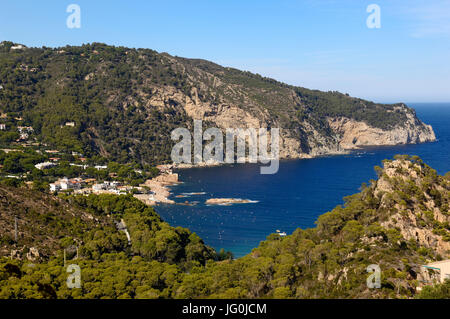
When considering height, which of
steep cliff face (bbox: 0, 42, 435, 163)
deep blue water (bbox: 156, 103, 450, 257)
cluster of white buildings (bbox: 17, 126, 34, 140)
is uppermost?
steep cliff face (bbox: 0, 42, 435, 163)

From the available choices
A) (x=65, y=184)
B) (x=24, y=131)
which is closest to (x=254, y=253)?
(x=65, y=184)

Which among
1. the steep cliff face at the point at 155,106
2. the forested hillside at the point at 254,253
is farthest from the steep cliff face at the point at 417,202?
the steep cliff face at the point at 155,106

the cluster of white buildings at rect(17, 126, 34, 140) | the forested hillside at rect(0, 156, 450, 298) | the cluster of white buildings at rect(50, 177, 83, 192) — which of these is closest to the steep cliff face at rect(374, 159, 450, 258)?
the forested hillside at rect(0, 156, 450, 298)

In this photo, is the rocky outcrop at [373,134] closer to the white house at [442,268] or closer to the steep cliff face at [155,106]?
the steep cliff face at [155,106]

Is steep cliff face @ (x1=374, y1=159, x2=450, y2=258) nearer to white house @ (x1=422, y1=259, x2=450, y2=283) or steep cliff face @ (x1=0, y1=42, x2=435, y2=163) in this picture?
white house @ (x1=422, y1=259, x2=450, y2=283)
